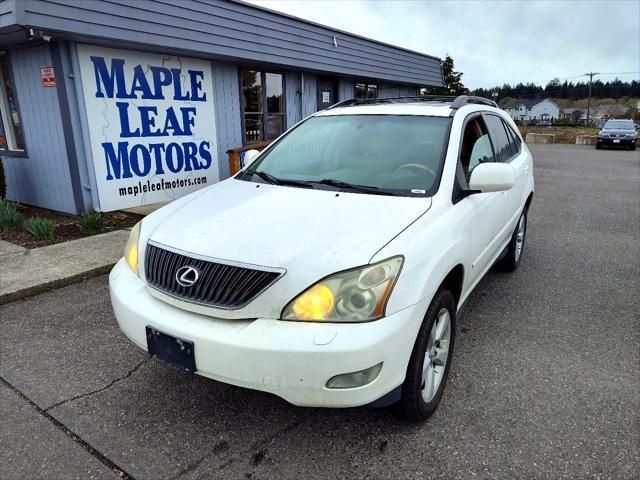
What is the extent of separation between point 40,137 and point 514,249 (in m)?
6.64

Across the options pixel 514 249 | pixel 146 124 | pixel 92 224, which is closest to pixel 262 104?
pixel 146 124

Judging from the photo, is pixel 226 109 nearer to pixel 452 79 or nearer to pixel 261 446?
pixel 261 446

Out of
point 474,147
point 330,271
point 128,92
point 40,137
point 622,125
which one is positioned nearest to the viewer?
point 330,271

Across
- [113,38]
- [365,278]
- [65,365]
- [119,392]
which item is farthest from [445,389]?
[113,38]

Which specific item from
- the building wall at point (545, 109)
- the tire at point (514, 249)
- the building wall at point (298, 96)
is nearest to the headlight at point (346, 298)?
the tire at point (514, 249)

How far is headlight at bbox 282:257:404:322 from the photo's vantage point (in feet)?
6.60

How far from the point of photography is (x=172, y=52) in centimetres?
749

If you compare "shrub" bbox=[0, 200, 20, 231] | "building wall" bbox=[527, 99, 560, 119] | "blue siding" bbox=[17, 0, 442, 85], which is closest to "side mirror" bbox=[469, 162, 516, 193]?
"blue siding" bbox=[17, 0, 442, 85]

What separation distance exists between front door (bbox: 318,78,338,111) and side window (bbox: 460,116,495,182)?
8545 mm

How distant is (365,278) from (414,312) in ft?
0.95

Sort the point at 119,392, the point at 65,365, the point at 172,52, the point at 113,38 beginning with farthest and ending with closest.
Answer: the point at 172,52 < the point at 113,38 < the point at 65,365 < the point at 119,392

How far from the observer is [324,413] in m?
2.59

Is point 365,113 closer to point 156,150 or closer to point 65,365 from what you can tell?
point 65,365

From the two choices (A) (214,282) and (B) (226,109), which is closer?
(A) (214,282)
